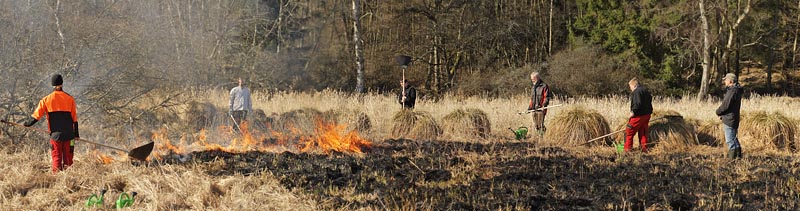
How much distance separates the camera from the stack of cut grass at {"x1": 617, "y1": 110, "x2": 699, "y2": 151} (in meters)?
9.81

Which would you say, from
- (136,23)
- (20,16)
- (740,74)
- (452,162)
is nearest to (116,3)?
(136,23)

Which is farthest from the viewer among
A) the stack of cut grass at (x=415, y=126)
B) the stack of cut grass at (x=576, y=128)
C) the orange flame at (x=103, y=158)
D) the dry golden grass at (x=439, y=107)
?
the dry golden grass at (x=439, y=107)

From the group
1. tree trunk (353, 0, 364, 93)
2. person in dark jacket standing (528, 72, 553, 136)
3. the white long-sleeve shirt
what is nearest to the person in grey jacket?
the white long-sleeve shirt

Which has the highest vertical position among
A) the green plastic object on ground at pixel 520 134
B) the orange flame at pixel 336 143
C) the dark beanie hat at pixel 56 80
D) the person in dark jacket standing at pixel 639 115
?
the dark beanie hat at pixel 56 80

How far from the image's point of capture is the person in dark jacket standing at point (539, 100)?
11.5 metres

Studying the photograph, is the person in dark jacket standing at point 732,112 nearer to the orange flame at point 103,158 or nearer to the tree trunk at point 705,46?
the orange flame at point 103,158

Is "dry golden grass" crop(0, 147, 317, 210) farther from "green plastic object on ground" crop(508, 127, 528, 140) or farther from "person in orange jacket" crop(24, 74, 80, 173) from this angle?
"green plastic object on ground" crop(508, 127, 528, 140)

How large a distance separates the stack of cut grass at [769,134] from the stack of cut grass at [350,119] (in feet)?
20.6

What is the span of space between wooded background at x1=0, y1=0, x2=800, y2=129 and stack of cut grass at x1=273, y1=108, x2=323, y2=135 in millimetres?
2154

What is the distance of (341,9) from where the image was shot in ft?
72.9

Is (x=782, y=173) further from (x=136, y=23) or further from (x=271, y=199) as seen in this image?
(x=136, y=23)

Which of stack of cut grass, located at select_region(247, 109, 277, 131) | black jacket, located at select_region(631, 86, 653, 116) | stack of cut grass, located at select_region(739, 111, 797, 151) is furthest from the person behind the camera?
stack of cut grass, located at select_region(247, 109, 277, 131)

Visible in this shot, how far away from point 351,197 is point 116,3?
818 centimetres

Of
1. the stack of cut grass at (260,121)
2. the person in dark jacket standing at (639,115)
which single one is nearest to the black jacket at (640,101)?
the person in dark jacket standing at (639,115)
